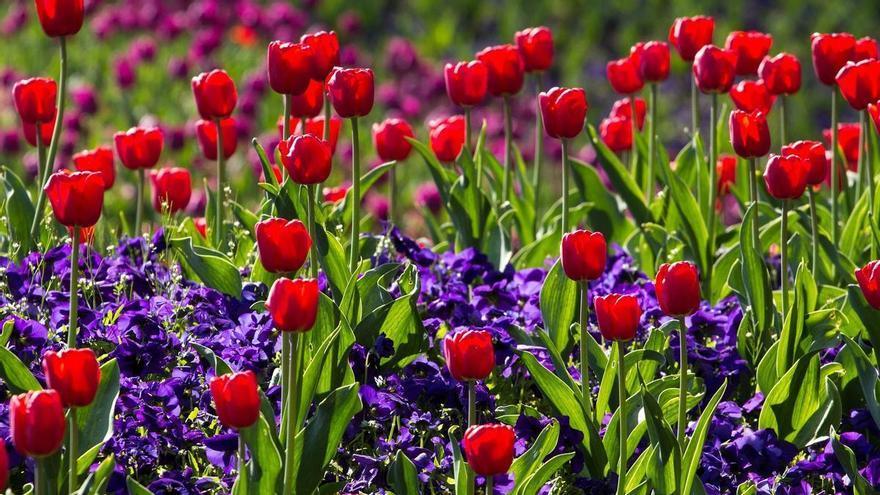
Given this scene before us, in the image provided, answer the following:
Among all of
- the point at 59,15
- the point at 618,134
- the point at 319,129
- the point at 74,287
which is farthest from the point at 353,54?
the point at 74,287

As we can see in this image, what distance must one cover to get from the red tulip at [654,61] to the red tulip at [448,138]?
1.72 feet

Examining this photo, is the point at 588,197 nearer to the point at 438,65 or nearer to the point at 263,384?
the point at 263,384

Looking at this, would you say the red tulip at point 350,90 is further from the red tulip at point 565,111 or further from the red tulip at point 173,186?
the red tulip at point 173,186

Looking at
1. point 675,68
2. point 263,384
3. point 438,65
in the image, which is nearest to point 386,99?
point 438,65

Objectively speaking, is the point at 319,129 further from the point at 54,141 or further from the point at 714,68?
the point at 714,68

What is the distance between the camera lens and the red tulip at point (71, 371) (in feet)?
6.57

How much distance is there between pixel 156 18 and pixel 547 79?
2.46 meters

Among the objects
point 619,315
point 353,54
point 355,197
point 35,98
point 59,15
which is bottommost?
point 353,54

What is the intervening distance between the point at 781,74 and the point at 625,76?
529mm

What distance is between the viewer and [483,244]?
3498mm

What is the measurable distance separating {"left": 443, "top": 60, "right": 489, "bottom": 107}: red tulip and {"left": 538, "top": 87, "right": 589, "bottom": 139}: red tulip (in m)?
0.56

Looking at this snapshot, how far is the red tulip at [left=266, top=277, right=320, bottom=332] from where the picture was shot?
6.73 ft

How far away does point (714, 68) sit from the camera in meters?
3.19

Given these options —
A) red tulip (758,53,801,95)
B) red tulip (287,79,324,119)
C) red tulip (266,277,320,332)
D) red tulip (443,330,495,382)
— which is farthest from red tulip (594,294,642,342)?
red tulip (758,53,801,95)
